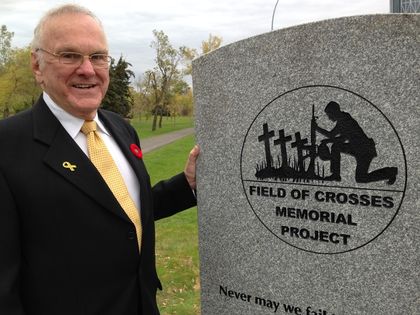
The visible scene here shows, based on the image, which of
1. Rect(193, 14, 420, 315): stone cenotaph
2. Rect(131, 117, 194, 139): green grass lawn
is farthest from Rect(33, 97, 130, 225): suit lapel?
Rect(131, 117, 194, 139): green grass lawn

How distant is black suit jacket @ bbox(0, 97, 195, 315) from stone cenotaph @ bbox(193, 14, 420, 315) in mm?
849

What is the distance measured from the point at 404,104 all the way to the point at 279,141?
2.41 feet

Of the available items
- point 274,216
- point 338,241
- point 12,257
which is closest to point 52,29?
point 12,257

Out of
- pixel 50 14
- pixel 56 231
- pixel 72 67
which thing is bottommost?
pixel 56 231

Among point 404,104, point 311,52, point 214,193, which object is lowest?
point 214,193

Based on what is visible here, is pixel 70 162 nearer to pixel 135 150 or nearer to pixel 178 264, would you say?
pixel 135 150

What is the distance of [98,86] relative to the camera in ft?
7.84

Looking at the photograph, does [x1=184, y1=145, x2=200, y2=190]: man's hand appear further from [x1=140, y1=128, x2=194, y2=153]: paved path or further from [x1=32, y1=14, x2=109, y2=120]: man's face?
[x1=140, y1=128, x2=194, y2=153]: paved path

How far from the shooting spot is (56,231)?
2166mm

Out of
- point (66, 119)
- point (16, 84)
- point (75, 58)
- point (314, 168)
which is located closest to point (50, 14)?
point (75, 58)

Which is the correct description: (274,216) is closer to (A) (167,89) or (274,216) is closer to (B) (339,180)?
(B) (339,180)

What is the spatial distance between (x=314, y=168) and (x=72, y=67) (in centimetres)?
139

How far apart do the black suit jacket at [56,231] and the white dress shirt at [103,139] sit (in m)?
0.04

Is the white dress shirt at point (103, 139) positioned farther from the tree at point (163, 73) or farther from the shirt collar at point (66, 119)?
the tree at point (163, 73)
